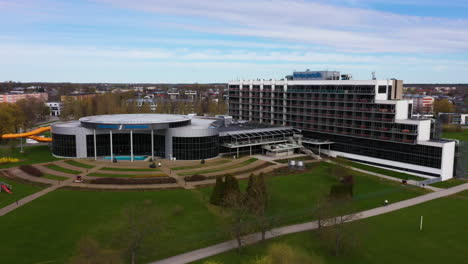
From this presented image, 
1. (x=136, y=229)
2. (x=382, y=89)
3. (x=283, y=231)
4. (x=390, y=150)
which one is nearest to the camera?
(x=136, y=229)

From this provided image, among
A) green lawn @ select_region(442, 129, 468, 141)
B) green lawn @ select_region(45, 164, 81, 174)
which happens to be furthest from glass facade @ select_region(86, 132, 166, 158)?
green lawn @ select_region(442, 129, 468, 141)

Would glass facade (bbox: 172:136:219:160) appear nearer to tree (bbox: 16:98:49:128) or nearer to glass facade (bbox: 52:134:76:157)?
glass facade (bbox: 52:134:76:157)

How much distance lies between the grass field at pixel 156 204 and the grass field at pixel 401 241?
566cm

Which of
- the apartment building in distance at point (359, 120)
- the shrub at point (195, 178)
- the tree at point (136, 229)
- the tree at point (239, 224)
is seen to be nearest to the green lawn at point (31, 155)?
the shrub at point (195, 178)

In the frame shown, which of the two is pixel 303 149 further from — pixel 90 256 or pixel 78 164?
pixel 90 256

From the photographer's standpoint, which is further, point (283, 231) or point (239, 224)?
point (283, 231)

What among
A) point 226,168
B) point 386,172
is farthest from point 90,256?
point 386,172

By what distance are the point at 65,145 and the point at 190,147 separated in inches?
1245

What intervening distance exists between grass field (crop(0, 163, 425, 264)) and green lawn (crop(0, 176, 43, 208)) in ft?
14.1

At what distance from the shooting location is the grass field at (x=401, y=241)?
45.2 metres

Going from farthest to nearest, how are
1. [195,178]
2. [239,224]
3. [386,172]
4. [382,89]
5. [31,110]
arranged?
[31,110] → [382,89] → [386,172] → [195,178] → [239,224]

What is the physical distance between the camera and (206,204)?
62500 millimetres

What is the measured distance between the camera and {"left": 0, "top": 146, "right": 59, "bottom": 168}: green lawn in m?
89.7

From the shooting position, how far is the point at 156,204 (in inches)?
2445
